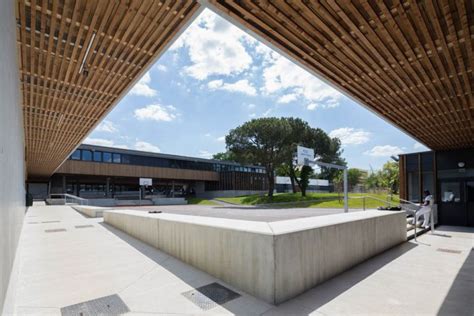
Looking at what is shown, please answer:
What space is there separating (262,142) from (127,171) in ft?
57.6

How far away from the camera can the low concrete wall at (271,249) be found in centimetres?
344

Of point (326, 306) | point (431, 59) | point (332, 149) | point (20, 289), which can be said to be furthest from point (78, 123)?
point (332, 149)

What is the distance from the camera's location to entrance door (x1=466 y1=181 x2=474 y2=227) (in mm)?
11711

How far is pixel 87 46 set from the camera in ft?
16.2

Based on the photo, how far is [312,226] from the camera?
416cm

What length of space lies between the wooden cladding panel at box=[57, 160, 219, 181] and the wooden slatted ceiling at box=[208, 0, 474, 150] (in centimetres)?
3015

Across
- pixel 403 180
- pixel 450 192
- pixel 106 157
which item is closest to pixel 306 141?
pixel 403 180

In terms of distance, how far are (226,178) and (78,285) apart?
3908 cm

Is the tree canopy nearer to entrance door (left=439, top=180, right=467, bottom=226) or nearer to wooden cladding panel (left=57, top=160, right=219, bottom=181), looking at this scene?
wooden cladding panel (left=57, top=160, right=219, bottom=181)

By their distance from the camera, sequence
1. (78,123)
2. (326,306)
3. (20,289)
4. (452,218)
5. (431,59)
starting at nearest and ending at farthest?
(326,306), (20,289), (431,59), (78,123), (452,218)

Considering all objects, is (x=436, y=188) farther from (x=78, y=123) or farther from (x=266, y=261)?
(x=78, y=123)

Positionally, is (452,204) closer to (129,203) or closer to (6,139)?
(6,139)

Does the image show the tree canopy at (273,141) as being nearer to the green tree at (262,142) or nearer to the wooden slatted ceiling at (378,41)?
the green tree at (262,142)

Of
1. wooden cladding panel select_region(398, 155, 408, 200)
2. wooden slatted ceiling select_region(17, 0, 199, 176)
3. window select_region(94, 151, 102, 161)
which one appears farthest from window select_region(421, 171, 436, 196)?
window select_region(94, 151, 102, 161)
